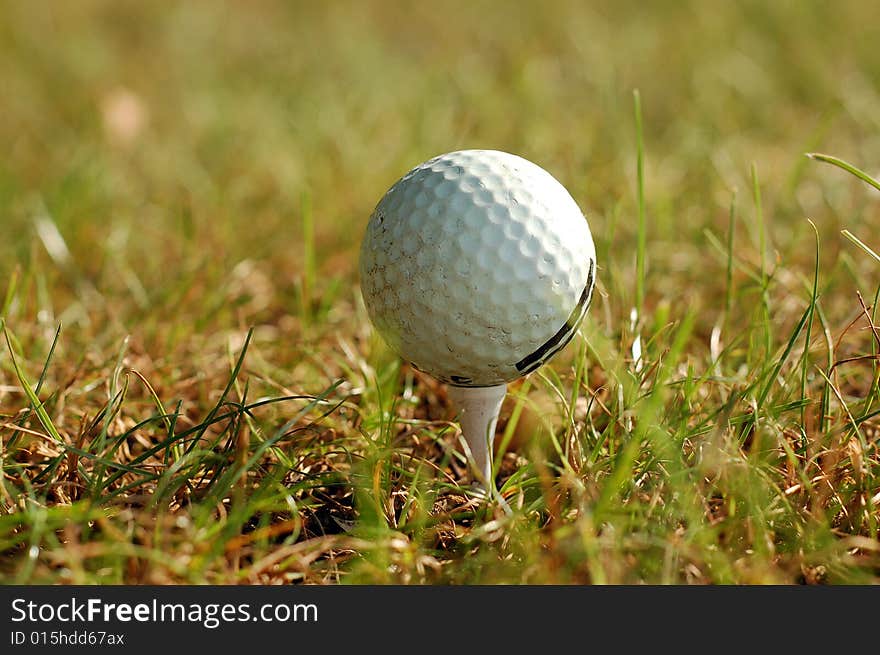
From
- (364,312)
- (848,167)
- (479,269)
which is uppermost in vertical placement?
(364,312)

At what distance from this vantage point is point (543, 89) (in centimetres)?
479

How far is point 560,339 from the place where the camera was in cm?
204

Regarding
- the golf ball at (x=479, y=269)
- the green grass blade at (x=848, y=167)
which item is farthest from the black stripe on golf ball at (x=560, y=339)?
the green grass blade at (x=848, y=167)

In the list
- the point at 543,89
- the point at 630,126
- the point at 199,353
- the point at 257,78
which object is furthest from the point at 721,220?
the point at 257,78

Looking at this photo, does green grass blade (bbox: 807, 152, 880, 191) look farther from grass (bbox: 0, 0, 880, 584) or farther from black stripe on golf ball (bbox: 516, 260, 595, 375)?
black stripe on golf ball (bbox: 516, 260, 595, 375)

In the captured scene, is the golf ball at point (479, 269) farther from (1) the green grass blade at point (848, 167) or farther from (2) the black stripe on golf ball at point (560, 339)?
(1) the green grass blade at point (848, 167)

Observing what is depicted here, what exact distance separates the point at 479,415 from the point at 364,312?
915mm

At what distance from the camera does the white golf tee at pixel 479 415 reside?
Result: 2.13 metres

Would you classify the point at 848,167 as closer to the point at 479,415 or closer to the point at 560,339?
the point at 560,339

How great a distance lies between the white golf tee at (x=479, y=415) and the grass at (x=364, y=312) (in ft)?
0.30

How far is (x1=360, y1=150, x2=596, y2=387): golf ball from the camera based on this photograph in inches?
74.9

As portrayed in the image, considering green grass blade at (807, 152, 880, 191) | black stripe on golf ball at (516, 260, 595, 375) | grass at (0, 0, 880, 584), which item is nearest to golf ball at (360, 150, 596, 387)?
black stripe on golf ball at (516, 260, 595, 375)

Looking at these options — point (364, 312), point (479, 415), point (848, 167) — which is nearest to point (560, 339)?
point (479, 415)

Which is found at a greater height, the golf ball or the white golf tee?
the golf ball
